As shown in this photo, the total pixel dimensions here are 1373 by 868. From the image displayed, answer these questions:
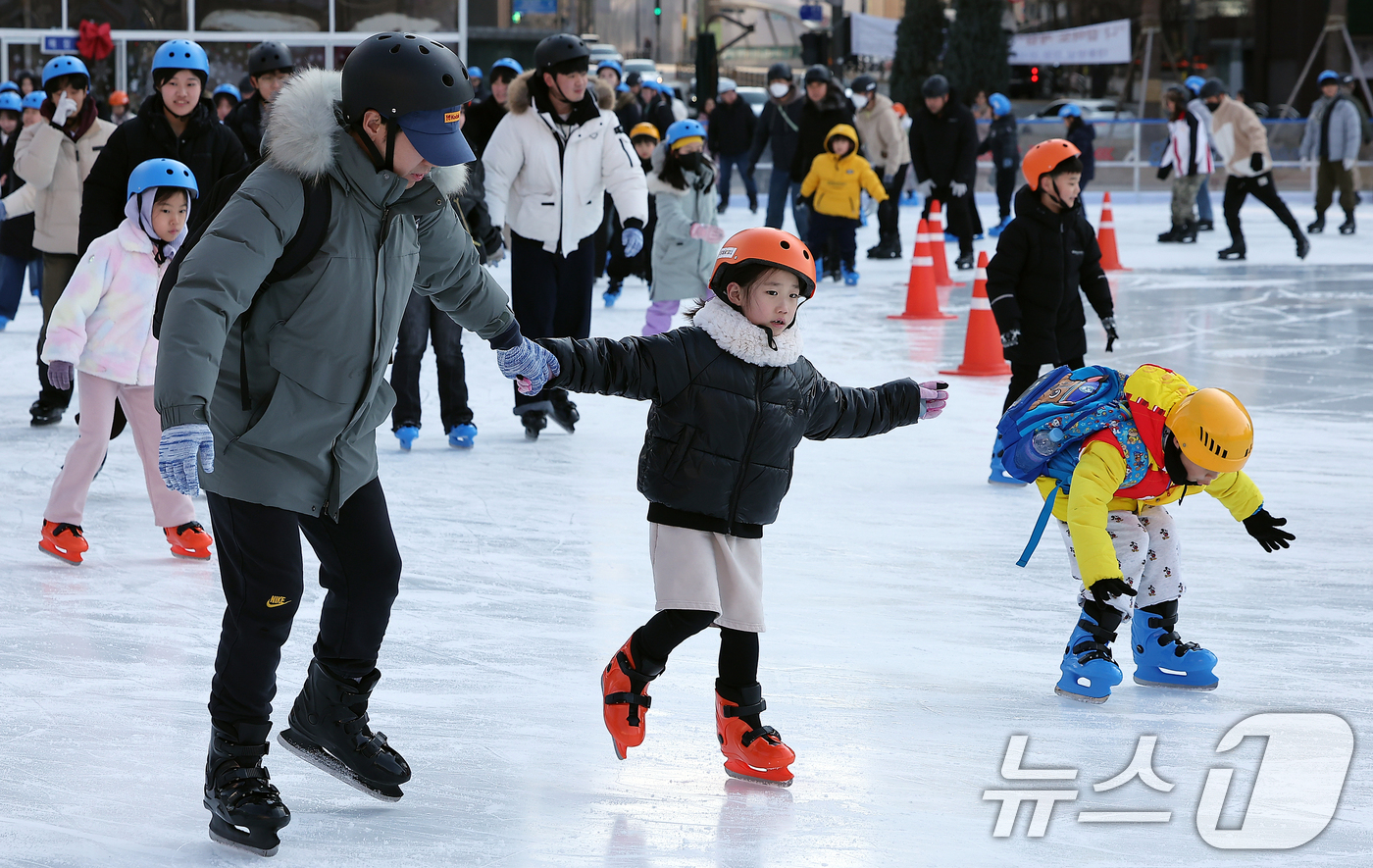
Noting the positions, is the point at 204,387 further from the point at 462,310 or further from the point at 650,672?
the point at 650,672

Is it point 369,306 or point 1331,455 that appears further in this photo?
point 1331,455

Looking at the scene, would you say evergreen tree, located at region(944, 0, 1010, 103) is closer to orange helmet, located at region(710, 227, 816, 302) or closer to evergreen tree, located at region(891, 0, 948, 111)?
evergreen tree, located at region(891, 0, 948, 111)

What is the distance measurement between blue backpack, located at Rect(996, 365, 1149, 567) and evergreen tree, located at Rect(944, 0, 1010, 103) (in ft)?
94.3

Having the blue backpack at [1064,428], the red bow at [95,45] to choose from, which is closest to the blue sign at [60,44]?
the red bow at [95,45]

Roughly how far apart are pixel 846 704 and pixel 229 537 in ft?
5.08

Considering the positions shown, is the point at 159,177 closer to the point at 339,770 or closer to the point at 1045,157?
the point at 339,770

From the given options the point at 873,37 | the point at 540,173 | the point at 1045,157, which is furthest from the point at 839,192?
the point at 873,37

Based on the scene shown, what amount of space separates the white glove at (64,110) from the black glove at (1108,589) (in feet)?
19.7

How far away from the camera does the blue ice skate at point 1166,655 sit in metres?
3.69

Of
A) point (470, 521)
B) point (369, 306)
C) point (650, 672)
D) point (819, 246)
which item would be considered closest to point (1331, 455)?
point (470, 521)

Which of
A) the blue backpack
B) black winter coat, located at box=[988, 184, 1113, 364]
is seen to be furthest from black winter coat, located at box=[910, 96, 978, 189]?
the blue backpack

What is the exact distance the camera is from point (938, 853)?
2.74 metres

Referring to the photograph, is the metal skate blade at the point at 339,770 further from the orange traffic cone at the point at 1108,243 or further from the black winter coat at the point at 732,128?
the black winter coat at the point at 732,128

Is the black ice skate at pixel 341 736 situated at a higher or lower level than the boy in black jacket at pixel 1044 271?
lower
